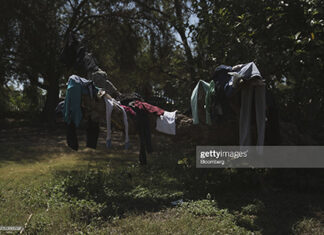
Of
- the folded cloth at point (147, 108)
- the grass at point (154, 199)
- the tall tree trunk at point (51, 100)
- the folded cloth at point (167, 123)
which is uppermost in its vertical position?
the tall tree trunk at point (51, 100)

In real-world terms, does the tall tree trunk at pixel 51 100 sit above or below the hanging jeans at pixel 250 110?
above

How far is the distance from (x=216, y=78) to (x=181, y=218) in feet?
7.69

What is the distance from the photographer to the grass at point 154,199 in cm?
419

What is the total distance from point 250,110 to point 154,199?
2.46 metres

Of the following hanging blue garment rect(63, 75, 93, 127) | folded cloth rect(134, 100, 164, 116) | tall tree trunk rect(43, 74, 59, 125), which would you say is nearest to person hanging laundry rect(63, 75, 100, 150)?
hanging blue garment rect(63, 75, 93, 127)

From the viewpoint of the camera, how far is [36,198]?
5.27 meters

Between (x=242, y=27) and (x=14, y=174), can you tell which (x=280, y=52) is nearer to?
(x=242, y=27)

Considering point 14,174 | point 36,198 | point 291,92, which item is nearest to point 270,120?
point 291,92

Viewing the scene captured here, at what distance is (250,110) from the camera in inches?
176

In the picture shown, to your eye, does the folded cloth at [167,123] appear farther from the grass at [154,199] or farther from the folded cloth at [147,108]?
the grass at [154,199]

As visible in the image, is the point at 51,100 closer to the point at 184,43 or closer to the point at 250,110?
the point at 184,43

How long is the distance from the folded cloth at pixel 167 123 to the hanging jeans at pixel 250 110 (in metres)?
1.18

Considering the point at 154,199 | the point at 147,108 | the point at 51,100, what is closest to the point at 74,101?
the point at 147,108

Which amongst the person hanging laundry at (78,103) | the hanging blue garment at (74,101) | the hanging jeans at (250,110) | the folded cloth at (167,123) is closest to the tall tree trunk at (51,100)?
the person hanging laundry at (78,103)
